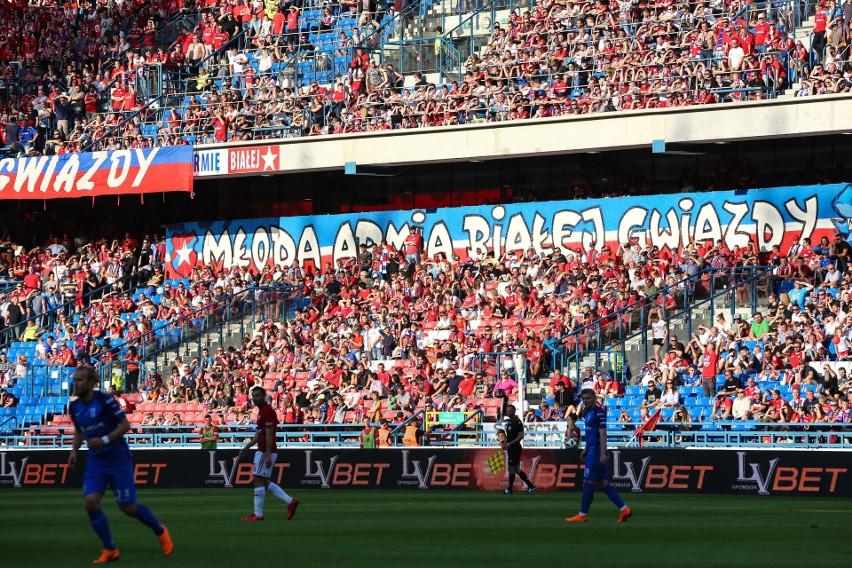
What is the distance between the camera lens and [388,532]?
18.9 m

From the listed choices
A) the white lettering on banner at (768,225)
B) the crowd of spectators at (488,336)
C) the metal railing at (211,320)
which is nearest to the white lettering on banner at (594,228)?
the crowd of spectators at (488,336)

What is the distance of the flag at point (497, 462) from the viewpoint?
95.1 ft

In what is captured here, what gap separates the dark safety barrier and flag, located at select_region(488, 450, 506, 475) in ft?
0.34

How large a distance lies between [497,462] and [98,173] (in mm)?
18490

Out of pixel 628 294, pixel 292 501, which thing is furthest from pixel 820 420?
pixel 292 501

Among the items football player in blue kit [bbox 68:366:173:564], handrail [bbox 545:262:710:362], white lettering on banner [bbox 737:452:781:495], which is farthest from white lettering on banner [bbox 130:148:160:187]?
football player in blue kit [bbox 68:366:173:564]

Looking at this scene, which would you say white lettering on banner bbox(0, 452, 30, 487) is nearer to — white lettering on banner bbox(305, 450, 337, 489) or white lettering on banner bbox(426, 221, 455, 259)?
white lettering on banner bbox(305, 450, 337, 489)

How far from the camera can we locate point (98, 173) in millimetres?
43094

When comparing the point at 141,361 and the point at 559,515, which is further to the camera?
the point at 141,361

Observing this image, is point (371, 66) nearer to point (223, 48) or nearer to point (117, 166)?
point (223, 48)

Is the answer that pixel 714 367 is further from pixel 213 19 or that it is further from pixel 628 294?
pixel 213 19

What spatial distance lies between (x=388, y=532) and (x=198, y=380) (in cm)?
2067

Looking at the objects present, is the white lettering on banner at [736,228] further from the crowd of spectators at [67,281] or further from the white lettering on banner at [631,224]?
the crowd of spectators at [67,281]

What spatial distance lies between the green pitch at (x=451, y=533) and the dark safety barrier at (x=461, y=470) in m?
0.61
